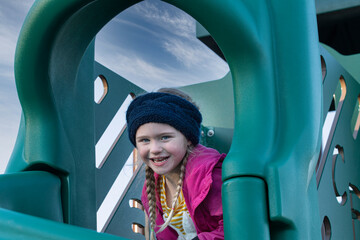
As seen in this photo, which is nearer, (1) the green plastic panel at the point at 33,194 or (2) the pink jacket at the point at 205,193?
(1) the green plastic panel at the point at 33,194

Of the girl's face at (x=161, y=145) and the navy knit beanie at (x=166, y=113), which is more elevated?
the navy knit beanie at (x=166, y=113)

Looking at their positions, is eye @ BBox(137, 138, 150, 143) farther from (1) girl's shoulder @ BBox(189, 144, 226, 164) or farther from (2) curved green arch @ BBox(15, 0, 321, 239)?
(2) curved green arch @ BBox(15, 0, 321, 239)

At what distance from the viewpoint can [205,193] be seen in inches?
42.3

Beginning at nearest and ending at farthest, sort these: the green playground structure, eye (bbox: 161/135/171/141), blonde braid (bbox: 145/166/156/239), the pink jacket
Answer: the green playground structure < the pink jacket < eye (bbox: 161/135/171/141) < blonde braid (bbox: 145/166/156/239)

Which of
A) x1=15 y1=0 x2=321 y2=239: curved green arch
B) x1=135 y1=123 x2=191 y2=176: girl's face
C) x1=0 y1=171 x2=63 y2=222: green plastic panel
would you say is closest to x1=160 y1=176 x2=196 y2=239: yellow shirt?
x1=135 y1=123 x2=191 y2=176: girl's face

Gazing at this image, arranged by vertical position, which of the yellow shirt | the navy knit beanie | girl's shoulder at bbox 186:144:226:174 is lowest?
the yellow shirt

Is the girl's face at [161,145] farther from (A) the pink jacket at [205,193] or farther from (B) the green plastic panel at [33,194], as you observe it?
(B) the green plastic panel at [33,194]

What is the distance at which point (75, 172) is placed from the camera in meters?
1.13

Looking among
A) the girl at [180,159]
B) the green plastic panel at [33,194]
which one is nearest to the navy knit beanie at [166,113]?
the girl at [180,159]

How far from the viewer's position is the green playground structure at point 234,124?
750mm

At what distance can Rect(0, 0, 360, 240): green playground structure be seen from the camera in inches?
29.5

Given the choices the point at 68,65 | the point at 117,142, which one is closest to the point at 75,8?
the point at 68,65

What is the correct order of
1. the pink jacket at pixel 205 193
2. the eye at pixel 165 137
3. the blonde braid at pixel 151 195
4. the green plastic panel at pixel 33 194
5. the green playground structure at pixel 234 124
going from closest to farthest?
1. the green playground structure at pixel 234 124
2. the green plastic panel at pixel 33 194
3. the pink jacket at pixel 205 193
4. the eye at pixel 165 137
5. the blonde braid at pixel 151 195

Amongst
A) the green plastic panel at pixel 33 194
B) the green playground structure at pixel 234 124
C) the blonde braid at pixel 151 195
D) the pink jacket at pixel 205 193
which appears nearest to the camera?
the green playground structure at pixel 234 124
